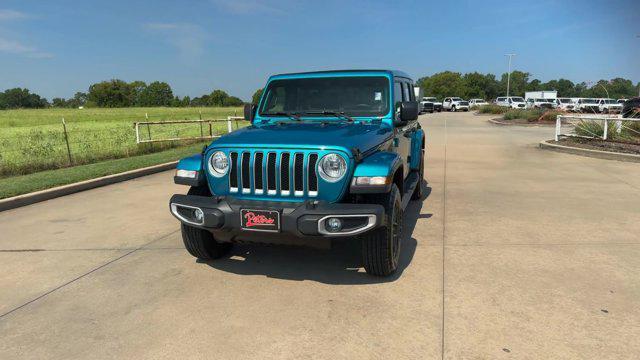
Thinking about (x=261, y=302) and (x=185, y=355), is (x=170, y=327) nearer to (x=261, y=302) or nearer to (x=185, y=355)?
(x=185, y=355)

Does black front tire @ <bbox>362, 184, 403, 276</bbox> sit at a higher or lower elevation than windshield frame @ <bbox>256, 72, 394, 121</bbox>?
lower

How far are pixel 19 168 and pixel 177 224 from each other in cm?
636

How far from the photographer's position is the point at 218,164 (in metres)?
3.92

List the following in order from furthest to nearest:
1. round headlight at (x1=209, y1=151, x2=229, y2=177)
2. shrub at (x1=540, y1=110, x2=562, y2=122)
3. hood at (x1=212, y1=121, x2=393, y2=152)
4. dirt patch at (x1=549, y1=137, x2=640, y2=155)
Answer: shrub at (x1=540, y1=110, x2=562, y2=122) < dirt patch at (x1=549, y1=137, x2=640, y2=155) < round headlight at (x1=209, y1=151, x2=229, y2=177) < hood at (x1=212, y1=121, x2=393, y2=152)

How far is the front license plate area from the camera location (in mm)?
3490

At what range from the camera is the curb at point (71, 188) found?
23.5ft

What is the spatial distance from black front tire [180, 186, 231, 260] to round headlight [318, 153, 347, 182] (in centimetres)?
122

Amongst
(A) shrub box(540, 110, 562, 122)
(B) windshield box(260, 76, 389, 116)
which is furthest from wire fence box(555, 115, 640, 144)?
(A) shrub box(540, 110, 562, 122)

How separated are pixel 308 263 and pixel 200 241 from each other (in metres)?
1.05

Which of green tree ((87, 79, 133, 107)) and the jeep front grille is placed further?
green tree ((87, 79, 133, 107))

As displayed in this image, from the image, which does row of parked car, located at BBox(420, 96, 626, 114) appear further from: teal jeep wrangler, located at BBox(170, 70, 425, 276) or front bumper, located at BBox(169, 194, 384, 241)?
front bumper, located at BBox(169, 194, 384, 241)

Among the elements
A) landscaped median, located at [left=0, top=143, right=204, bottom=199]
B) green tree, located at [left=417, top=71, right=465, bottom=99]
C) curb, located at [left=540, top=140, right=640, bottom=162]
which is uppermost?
green tree, located at [left=417, top=71, right=465, bottom=99]

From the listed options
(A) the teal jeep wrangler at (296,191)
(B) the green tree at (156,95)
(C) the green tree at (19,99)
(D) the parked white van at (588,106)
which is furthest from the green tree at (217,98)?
(A) the teal jeep wrangler at (296,191)

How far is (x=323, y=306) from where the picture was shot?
3.58 metres
